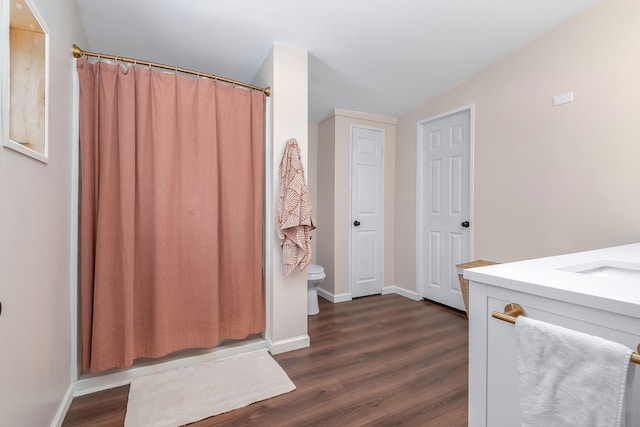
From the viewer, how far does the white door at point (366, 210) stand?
3.47 m

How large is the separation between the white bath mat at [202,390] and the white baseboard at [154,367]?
0.04 meters

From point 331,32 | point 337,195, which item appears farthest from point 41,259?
point 337,195

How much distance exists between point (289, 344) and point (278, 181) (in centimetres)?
129

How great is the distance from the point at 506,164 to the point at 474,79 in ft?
3.13

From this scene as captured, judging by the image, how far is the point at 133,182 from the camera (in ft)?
5.73

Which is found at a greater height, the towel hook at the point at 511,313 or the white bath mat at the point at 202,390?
the towel hook at the point at 511,313

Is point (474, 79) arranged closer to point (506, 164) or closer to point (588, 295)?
point (506, 164)

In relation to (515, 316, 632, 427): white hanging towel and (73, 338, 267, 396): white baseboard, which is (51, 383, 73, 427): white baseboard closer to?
(73, 338, 267, 396): white baseboard

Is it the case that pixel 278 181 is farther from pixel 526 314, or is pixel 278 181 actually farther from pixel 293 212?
pixel 526 314

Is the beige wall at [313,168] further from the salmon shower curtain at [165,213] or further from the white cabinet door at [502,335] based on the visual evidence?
the white cabinet door at [502,335]

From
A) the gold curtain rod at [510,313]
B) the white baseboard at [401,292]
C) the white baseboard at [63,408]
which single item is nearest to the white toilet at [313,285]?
the white baseboard at [401,292]

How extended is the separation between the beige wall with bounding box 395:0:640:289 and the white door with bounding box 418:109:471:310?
173 millimetres

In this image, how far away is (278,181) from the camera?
2203 mm

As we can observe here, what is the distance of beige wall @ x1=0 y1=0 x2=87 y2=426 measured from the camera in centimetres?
97
